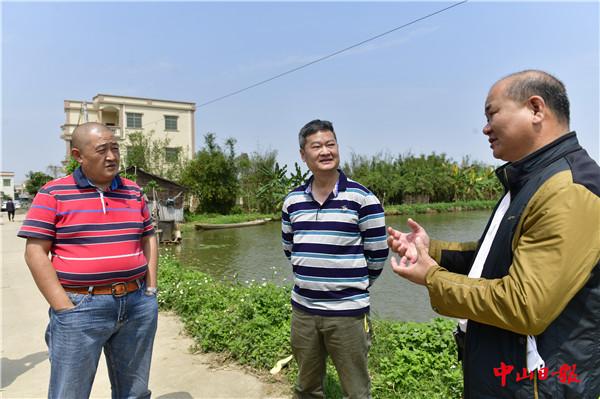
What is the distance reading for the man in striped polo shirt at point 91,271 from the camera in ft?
6.68

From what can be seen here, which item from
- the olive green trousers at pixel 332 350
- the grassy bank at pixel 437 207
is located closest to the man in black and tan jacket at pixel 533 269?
the olive green trousers at pixel 332 350

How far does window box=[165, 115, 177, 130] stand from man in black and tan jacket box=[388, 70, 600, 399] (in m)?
34.2

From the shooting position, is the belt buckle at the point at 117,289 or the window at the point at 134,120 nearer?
the belt buckle at the point at 117,289

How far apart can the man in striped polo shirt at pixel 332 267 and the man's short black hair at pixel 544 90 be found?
1.21 meters

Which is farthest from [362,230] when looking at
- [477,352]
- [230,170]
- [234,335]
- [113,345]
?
[230,170]

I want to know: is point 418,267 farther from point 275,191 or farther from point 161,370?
point 275,191

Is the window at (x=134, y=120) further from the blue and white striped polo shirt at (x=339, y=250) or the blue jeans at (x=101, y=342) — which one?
the blue and white striped polo shirt at (x=339, y=250)

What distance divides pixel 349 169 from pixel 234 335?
34191 millimetres

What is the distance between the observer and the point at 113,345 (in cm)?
229

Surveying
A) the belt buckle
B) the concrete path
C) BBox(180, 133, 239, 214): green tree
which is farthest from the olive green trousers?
BBox(180, 133, 239, 214): green tree

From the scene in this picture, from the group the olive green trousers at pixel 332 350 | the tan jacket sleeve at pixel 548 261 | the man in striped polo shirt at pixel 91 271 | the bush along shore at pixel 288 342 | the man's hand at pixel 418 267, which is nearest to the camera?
the tan jacket sleeve at pixel 548 261

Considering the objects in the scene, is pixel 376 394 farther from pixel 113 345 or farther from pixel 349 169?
pixel 349 169

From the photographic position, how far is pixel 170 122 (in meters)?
33.2

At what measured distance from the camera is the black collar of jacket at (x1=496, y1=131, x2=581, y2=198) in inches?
51.0
